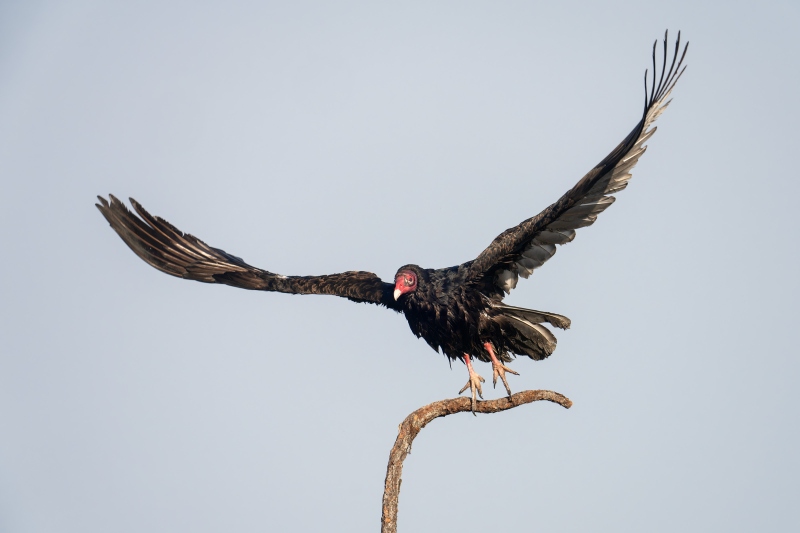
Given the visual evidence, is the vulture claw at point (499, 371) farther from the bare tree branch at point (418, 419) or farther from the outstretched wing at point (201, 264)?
the outstretched wing at point (201, 264)

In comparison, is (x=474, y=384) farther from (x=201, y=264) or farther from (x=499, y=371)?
(x=201, y=264)

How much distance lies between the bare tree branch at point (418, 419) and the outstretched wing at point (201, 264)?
9.65 feet

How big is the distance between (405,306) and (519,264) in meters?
1.46

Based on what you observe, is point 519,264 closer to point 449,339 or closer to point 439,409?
point 449,339

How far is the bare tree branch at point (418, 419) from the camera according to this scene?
8.39 m

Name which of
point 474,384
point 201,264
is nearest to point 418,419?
point 474,384

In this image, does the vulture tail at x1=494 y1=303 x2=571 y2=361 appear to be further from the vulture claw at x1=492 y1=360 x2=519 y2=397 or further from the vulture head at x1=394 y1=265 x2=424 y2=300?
the vulture head at x1=394 y1=265 x2=424 y2=300

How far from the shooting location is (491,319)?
10258mm

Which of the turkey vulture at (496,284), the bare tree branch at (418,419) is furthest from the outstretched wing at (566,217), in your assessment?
the bare tree branch at (418,419)

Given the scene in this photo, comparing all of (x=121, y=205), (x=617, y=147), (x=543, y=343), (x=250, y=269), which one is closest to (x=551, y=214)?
(x=617, y=147)

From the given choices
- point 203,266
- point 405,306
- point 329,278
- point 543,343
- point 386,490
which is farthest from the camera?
point 203,266

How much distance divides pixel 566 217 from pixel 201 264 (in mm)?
5681

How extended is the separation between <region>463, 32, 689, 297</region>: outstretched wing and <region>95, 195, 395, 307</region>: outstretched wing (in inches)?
76.4

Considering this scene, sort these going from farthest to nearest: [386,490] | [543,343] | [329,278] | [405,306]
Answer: [329,278] < [405,306] < [543,343] < [386,490]
